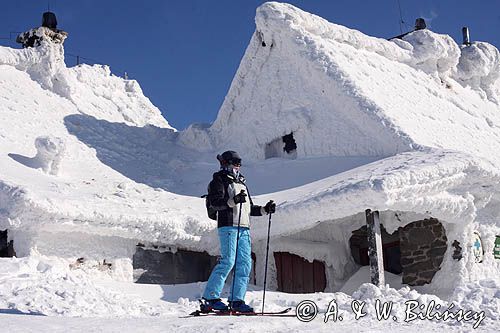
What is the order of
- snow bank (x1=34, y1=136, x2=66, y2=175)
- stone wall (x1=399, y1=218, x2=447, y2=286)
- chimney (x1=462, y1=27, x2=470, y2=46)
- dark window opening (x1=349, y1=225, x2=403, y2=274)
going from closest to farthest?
stone wall (x1=399, y1=218, x2=447, y2=286)
snow bank (x1=34, y1=136, x2=66, y2=175)
dark window opening (x1=349, y1=225, x2=403, y2=274)
chimney (x1=462, y1=27, x2=470, y2=46)

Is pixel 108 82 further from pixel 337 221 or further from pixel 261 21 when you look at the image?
pixel 337 221

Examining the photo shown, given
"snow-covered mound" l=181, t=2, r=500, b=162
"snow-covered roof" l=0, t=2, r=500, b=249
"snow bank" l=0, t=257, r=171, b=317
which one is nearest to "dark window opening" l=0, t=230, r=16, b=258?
"snow-covered roof" l=0, t=2, r=500, b=249

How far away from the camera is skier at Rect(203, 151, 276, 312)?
6359 millimetres

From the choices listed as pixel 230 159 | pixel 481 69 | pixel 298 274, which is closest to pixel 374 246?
pixel 298 274

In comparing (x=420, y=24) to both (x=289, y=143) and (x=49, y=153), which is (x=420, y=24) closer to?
(x=289, y=143)

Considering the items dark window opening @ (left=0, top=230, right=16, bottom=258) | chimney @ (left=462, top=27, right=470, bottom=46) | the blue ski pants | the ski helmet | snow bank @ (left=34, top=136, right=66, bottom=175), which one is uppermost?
chimney @ (left=462, top=27, right=470, bottom=46)

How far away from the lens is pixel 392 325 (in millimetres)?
5848

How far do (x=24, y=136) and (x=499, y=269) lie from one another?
26.2ft

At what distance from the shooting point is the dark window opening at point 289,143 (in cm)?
1337

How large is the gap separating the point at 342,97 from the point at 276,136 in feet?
5.67

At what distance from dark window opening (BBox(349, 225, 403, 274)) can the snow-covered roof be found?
0.99m

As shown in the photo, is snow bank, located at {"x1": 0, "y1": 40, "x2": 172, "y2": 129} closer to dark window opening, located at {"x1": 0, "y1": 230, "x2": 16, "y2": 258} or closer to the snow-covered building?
the snow-covered building

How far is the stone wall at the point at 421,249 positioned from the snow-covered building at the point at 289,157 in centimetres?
2

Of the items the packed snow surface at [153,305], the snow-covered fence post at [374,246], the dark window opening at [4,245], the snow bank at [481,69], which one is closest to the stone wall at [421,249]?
the snow-covered fence post at [374,246]
